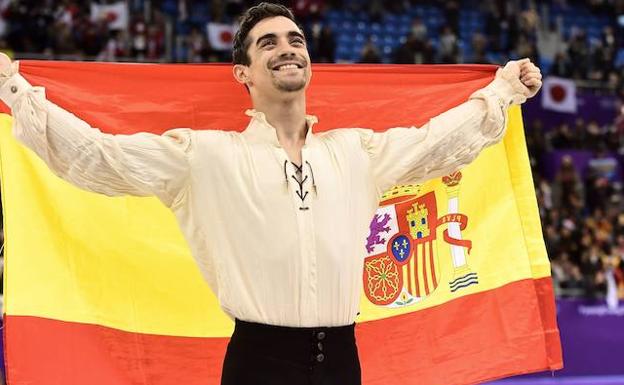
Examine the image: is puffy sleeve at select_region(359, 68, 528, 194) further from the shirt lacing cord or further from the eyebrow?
the eyebrow

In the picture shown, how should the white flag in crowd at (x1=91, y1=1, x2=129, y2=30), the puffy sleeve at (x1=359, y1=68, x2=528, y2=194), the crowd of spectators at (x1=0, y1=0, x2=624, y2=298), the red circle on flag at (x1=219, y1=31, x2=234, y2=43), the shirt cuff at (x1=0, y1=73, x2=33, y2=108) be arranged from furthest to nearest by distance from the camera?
the red circle on flag at (x1=219, y1=31, x2=234, y2=43) < the white flag in crowd at (x1=91, y1=1, x2=129, y2=30) < the crowd of spectators at (x1=0, y1=0, x2=624, y2=298) < the puffy sleeve at (x1=359, y1=68, x2=528, y2=194) < the shirt cuff at (x1=0, y1=73, x2=33, y2=108)

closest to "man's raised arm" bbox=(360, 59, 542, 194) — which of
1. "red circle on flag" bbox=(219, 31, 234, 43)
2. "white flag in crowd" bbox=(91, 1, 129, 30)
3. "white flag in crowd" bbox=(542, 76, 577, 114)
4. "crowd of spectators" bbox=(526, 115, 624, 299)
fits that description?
"crowd of spectators" bbox=(526, 115, 624, 299)

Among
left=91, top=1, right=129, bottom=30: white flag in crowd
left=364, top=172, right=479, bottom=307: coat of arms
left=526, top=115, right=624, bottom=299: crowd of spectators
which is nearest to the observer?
left=364, top=172, right=479, bottom=307: coat of arms

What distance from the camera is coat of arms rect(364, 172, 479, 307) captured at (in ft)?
14.4

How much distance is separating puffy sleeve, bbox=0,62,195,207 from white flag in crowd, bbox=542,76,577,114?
47.0 ft

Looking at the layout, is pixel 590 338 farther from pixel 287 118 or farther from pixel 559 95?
pixel 287 118

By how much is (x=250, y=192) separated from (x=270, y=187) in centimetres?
7

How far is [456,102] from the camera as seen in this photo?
4.54 m

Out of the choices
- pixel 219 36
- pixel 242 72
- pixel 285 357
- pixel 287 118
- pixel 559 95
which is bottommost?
pixel 285 357

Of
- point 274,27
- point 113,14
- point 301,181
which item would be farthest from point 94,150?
point 113,14

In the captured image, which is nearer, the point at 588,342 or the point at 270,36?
the point at 270,36

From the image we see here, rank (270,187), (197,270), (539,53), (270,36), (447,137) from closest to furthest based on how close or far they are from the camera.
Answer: (270,187) → (270,36) → (447,137) → (197,270) → (539,53)

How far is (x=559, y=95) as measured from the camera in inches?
664

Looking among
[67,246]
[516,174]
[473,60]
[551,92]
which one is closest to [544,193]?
[551,92]
